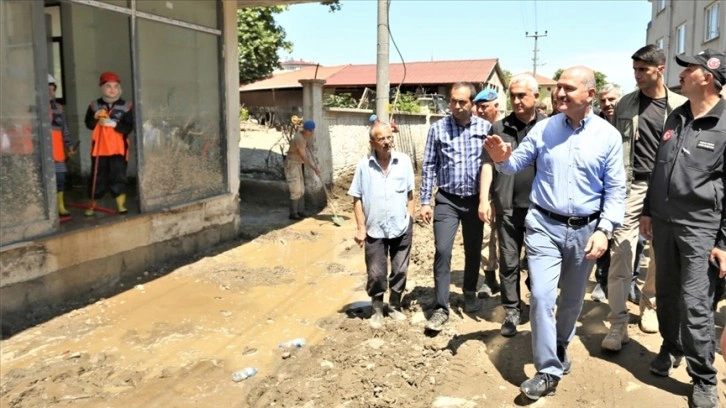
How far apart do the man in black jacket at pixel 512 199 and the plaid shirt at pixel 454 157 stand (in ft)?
0.44

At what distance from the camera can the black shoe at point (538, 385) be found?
3.25 meters

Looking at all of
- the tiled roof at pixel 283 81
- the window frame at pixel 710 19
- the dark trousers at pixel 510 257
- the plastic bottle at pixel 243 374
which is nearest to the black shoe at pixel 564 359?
the dark trousers at pixel 510 257

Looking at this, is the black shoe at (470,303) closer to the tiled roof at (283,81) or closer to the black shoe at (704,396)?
the black shoe at (704,396)

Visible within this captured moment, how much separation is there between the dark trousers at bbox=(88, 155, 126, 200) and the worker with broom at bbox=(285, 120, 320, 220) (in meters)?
3.30

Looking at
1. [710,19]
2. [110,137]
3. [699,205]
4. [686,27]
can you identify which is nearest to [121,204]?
[110,137]

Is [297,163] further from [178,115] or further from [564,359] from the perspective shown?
[564,359]

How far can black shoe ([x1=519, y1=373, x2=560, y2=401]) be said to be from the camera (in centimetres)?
325

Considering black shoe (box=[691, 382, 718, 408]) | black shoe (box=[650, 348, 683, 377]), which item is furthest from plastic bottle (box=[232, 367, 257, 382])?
black shoe (box=[691, 382, 718, 408])

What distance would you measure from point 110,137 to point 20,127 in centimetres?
161

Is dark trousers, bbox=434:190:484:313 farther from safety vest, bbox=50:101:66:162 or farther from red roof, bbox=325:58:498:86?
red roof, bbox=325:58:498:86

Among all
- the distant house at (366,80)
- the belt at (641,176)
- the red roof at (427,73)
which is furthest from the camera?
the red roof at (427,73)

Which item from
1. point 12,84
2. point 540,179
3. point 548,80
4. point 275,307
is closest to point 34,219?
point 12,84

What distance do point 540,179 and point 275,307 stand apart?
304cm

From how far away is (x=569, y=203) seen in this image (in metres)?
3.19
